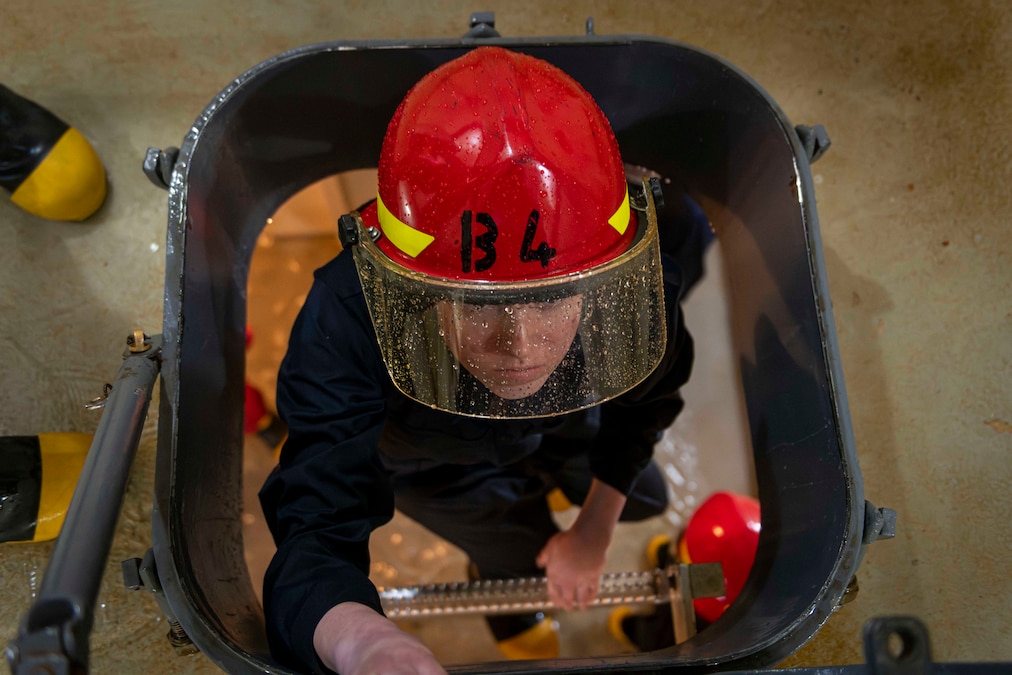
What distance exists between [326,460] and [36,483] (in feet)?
1.40

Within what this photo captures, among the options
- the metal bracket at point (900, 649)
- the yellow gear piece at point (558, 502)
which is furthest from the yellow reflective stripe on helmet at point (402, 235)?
the yellow gear piece at point (558, 502)

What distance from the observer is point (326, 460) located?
2.56 ft

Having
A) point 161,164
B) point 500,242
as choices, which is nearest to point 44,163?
point 161,164

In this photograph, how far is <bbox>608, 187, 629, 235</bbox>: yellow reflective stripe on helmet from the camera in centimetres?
74

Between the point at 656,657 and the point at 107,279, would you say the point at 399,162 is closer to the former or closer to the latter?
the point at 656,657

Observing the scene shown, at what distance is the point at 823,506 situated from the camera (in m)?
0.85

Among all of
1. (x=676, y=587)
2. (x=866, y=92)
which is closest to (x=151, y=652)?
(x=676, y=587)

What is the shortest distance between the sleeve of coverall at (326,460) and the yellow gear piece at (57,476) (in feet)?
1.04

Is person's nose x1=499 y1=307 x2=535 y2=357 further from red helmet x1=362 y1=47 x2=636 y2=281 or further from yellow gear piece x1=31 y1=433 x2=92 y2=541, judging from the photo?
yellow gear piece x1=31 y1=433 x2=92 y2=541

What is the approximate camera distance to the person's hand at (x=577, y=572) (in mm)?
1189

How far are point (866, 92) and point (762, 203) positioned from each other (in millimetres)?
446

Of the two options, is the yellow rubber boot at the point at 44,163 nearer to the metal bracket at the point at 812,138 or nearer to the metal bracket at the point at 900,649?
the metal bracket at the point at 812,138

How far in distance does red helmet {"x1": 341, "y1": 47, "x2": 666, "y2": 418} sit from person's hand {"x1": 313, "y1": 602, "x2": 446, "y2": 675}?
214mm

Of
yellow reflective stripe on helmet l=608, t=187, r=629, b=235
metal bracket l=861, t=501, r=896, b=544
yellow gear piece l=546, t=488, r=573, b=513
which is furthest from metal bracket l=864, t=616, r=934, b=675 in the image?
yellow gear piece l=546, t=488, r=573, b=513
